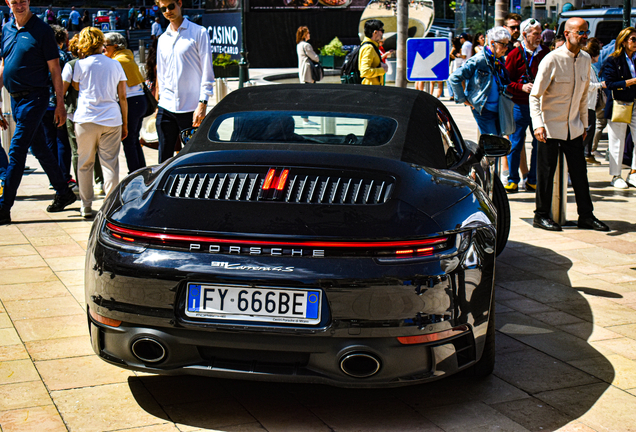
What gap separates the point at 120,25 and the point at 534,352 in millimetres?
50079

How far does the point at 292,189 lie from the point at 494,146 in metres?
2.07

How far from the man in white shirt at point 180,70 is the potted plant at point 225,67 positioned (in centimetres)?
2120

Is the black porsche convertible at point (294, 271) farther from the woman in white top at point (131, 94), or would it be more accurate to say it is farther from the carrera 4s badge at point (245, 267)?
the woman in white top at point (131, 94)

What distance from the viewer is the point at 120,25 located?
166ft

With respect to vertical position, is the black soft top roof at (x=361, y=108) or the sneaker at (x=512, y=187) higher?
the black soft top roof at (x=361, y=108)

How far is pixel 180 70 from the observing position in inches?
284

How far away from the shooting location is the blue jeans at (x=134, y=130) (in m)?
8.27

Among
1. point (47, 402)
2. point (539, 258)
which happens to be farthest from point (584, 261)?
point (47, 402)

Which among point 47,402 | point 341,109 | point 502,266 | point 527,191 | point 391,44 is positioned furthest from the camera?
point 391,44

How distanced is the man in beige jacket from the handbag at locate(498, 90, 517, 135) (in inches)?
63.6

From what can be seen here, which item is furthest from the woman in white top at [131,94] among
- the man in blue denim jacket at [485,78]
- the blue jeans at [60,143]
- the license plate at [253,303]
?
the license plate at [253,303]

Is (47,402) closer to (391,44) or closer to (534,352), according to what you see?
(534,352)

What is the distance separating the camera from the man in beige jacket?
7090 millimetres

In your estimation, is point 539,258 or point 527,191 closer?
point 539,258
